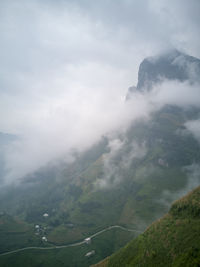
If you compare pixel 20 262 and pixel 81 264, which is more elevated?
pixel 20 262

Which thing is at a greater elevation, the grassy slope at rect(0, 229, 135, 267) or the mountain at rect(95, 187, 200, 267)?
the grassy slope at rect(0, 229, 135, 267)

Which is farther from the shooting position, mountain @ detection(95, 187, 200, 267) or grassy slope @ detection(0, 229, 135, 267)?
grassy slope @ detection(0, 229, 135, 267)

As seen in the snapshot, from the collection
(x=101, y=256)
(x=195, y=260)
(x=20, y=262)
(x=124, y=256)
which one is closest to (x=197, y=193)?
(x=195, y=260)

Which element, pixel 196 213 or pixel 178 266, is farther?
pixel 196 213

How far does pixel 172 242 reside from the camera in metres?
72.8

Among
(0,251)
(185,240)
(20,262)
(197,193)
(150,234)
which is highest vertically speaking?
(0,251)

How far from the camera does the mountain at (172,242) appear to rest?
63562mm

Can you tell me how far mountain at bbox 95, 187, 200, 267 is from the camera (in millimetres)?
63562

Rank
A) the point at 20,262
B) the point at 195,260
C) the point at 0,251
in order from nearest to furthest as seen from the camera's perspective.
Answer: the point at 195,260 < the point at 20,262 < the point at 0,251

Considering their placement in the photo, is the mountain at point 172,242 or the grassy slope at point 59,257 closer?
the mountain at point 172,242

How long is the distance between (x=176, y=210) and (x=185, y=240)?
22587 millimetres

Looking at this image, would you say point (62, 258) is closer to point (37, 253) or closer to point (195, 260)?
point (37, 253)

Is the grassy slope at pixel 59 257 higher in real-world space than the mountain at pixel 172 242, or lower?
higher

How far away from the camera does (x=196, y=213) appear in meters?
79.6
